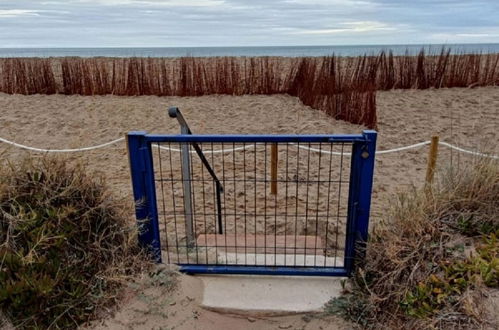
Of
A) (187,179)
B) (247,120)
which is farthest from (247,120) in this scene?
(187,179)

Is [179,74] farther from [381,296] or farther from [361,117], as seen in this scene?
[381,296]

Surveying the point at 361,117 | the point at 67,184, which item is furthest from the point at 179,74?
the point at 67,184

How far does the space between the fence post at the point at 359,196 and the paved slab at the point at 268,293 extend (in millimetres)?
229

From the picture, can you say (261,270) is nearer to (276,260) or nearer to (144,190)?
(276,260)

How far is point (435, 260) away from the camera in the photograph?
2260 millimetres

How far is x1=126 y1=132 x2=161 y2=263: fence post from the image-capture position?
236cm

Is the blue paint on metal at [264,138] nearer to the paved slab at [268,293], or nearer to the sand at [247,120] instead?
the paved slab at [268,293]

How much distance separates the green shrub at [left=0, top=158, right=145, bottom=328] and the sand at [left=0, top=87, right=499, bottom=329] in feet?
7.71

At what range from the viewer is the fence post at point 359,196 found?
228 cm

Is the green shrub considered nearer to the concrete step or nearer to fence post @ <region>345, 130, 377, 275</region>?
the concrete step

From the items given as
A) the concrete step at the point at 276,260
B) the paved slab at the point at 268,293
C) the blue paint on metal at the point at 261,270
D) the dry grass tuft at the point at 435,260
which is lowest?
the paved slab at the point at 268,293

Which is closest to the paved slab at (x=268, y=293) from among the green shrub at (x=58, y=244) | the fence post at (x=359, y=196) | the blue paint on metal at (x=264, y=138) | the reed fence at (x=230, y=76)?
the fence post at (x=359, y=196)

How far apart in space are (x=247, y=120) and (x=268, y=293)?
18.2ft

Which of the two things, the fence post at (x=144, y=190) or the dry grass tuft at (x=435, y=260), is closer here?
the dry grass tuft at (x=435, y=260)
